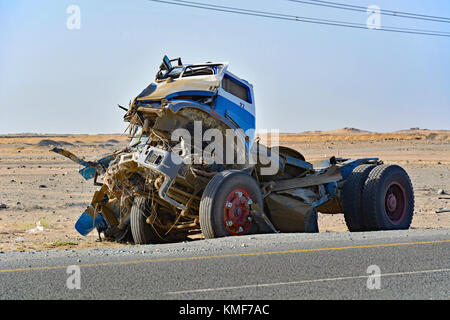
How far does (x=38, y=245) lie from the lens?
13164mm

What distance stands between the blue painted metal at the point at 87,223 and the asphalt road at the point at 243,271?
382 cm

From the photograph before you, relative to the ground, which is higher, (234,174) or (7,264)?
(234,174)

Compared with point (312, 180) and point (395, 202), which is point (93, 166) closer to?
point (312, 180)

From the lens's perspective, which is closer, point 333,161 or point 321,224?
point 333,161

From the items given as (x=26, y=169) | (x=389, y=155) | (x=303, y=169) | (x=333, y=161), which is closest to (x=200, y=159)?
(x=303, y=169)

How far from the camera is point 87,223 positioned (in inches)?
536

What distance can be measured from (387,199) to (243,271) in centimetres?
707

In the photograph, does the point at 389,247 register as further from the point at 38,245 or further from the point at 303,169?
the point at 38,245

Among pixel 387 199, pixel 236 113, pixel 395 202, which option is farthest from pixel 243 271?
pixel 395 202

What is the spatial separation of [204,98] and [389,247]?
4.37 metres

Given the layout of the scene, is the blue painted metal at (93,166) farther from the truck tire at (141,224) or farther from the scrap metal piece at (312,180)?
the scrap metal piece at (312,180)

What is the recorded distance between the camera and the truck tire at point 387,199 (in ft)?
44.3

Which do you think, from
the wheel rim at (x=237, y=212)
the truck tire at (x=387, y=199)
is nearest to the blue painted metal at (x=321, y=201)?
the truck tire at (x=387, y=199)

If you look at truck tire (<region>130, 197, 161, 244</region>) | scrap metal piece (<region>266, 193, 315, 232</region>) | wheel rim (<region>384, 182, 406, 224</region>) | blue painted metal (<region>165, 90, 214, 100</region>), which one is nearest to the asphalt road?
scrap metal piece (<region>266, 193, 315, 232</region>)
